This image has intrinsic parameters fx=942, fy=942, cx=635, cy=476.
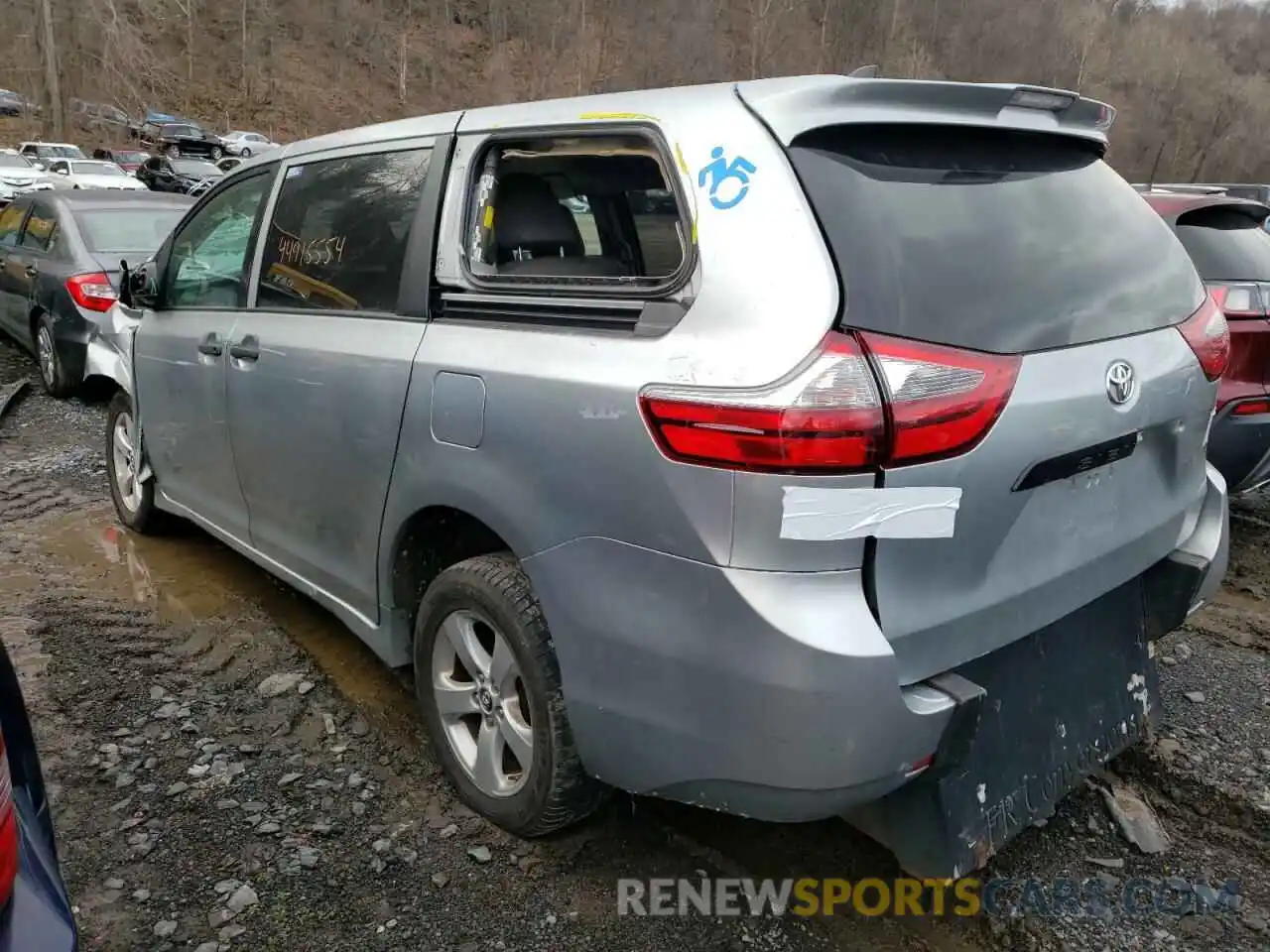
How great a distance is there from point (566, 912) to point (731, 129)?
1878mm

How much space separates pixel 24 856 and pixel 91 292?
6.58 meters

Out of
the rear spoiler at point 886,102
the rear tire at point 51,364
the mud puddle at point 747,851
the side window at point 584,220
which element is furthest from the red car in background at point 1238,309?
the rear tire at point 51,364

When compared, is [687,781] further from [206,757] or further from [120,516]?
[120,516]

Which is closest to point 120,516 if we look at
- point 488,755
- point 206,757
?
point 206,757

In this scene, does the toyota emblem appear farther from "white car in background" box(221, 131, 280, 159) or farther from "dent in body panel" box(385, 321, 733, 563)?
"white car in background" box(221, 131, 280, 159)

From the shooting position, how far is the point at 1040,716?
2.23 m

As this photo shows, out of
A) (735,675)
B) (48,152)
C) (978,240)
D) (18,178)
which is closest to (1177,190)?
(978,240)

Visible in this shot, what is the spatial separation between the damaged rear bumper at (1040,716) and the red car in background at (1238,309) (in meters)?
1.58

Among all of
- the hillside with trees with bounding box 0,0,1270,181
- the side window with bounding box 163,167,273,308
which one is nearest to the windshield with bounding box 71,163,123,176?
the hillside with trees with bounding box 0,0,1270,181

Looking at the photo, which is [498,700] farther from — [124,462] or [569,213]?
[124,462]

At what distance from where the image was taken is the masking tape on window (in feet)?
5.71

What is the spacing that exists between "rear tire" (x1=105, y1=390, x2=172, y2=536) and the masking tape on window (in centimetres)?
380

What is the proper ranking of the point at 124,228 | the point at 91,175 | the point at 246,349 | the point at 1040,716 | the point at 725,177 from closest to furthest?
the point at 725,177, the point at 1040,716, the point at 246,349, the point at 124,228, the point at 91,175

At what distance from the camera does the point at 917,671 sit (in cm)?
187
